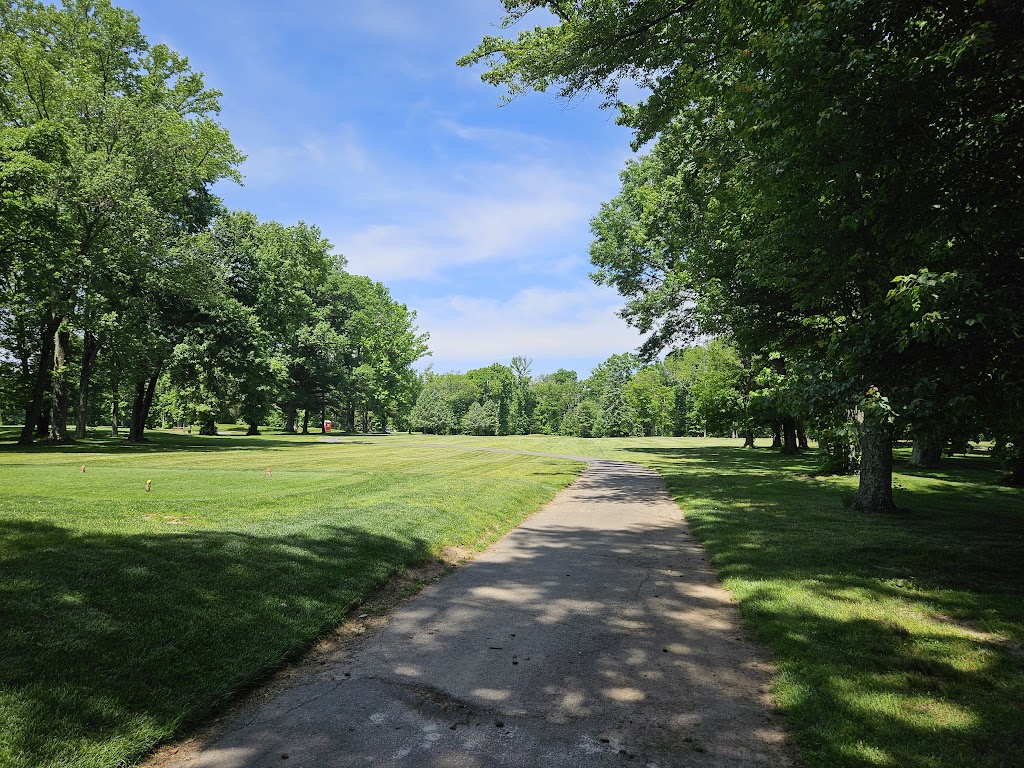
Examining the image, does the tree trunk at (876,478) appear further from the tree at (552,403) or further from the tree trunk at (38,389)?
the tree at (552,403)

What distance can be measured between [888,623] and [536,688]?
11.2 feet

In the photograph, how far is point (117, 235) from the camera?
23156 mm

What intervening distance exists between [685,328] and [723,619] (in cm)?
2619

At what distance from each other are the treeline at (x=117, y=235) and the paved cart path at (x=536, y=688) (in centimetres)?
2255

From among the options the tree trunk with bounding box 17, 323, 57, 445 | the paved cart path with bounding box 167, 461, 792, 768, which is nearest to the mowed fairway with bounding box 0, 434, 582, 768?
the paved cart path with bounding box 167, 461, 792, 768

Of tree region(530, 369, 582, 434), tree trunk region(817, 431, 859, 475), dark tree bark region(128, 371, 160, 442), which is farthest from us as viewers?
tree region(530, 369, 582, 434)

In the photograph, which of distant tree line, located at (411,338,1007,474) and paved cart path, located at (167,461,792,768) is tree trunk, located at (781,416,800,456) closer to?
distant tree line, located at (411,338,1007,474)

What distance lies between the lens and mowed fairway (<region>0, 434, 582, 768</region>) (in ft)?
10.4

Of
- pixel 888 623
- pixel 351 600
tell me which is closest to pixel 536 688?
pixel 351 600

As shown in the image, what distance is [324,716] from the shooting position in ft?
11.2

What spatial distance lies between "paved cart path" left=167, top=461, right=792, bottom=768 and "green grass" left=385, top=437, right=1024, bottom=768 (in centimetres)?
35

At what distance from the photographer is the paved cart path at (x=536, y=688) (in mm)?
3029

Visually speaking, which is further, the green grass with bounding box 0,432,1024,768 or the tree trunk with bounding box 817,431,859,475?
the tree trunk with bounding box 817,431,859,475

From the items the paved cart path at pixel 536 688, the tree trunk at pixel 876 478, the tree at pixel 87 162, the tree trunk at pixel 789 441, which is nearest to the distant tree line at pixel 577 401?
the tree trunk at pixel 789 441
